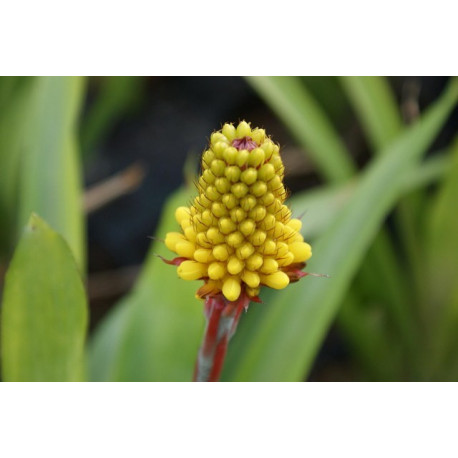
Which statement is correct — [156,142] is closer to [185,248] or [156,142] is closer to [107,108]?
[107,108]

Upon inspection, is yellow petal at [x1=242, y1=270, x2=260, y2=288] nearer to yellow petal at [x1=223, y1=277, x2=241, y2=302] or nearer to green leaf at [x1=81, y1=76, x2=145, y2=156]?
yellow petal at [x1=223, y1=277, x2=241, y2=302]

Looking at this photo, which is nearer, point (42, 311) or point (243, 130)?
point (243, 130)

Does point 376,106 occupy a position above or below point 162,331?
above

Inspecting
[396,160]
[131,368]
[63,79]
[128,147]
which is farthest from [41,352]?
[128,147]

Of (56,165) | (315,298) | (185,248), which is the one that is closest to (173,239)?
(185,248)

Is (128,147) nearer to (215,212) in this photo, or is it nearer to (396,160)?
(396,160)

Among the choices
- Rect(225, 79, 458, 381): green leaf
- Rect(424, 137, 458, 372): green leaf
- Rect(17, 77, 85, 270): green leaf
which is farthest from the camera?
Rect(424, 137, 458, 372): green leaf

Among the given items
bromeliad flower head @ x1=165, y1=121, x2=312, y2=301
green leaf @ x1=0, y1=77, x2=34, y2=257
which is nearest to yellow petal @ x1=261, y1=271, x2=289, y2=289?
bromeliad flower head @ x1=165, y1=121, x2=312, y2=301
